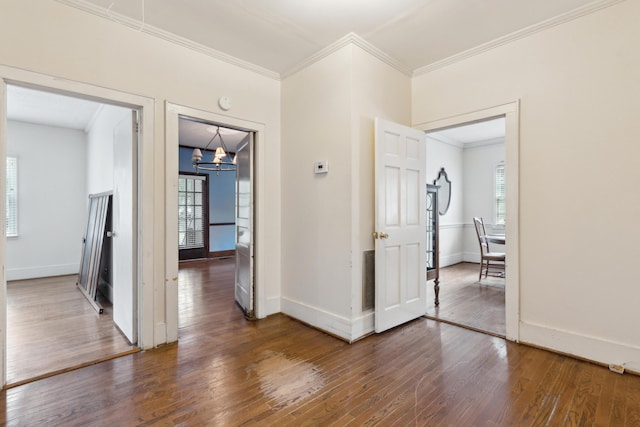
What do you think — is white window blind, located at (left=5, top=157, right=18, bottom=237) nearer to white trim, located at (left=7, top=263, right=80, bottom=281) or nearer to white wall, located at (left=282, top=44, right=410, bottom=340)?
white trim, located at (left=7, top=263, right=80, bottom=281)

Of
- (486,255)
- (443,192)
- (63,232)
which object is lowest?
(486,255)

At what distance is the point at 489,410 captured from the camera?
1.89 meters

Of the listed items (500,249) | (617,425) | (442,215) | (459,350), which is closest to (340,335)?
(459,350)

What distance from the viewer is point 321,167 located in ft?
10.7

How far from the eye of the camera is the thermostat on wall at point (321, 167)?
3201mm

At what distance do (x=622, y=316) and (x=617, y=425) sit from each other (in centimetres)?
98

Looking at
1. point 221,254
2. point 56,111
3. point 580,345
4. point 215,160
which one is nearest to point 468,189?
point 580,345

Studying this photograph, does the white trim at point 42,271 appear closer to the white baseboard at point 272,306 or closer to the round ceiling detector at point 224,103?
the white baseboard at point 272,306

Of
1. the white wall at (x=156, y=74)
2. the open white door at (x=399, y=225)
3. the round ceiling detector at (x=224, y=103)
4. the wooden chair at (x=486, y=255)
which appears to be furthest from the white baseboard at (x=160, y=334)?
the wooden chair at (x=486, y=255)

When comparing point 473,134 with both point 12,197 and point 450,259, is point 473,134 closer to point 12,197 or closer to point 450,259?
point 450,259

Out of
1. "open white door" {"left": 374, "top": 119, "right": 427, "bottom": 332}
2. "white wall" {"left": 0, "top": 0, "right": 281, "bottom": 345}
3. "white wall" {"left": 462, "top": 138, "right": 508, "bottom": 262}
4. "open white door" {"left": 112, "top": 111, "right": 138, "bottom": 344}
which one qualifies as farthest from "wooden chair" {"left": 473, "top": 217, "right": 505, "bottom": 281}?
"open white door" {"left": 112, "top": 111, "right": 138, "bottom": 344}

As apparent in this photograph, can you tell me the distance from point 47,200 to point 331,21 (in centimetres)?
599

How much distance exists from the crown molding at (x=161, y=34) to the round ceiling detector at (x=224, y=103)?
0.41 meters

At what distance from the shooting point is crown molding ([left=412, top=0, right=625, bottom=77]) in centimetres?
246
